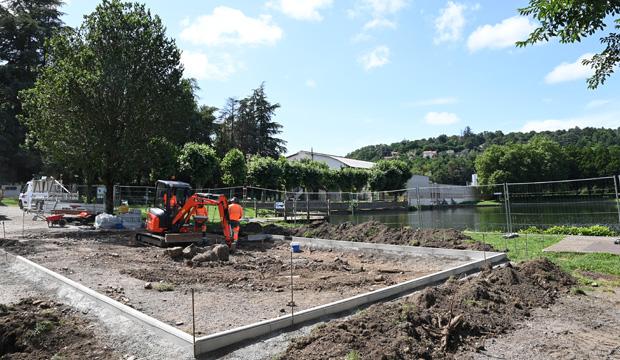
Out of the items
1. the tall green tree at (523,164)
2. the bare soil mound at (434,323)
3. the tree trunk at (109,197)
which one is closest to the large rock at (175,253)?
the bare soil mound at (434,323)

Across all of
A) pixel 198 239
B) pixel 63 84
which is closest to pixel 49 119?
pixel 63 84

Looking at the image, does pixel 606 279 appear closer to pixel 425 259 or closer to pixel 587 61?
pixel 425 259

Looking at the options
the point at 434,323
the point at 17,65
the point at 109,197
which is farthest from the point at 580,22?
the point at 17,65

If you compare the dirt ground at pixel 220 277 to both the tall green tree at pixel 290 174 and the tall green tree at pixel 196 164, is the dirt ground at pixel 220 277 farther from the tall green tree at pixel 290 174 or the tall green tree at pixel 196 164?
the tall green tree at pixel 290 174

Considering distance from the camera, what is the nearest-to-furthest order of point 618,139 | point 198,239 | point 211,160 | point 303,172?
point 198,239 → point 211,160 → point 303,172 → point 618,139

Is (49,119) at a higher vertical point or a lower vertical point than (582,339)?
higher

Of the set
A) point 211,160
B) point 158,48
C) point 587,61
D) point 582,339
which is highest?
point 158,48

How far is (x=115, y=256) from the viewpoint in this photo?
1123 centimetres

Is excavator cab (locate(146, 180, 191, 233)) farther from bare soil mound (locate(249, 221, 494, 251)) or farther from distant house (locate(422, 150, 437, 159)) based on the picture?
distant house (locate(422, 150, 437, 159))

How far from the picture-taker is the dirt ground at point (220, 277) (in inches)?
246

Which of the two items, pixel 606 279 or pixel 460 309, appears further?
pixel 606 279

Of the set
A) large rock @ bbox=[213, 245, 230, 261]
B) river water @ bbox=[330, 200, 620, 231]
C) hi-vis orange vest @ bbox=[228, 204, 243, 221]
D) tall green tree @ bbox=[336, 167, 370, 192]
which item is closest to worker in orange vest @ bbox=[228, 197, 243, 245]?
hi-vis orange vest @ bbox=[228, 204, 243, 221]

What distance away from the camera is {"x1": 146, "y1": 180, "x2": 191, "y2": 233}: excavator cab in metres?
13.6

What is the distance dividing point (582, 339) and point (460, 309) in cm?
139
